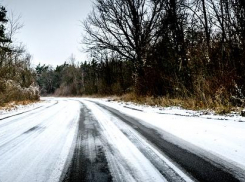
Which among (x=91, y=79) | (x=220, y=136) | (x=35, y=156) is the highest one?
(x=91, y=79)

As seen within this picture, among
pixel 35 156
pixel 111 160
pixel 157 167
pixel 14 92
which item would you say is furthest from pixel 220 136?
pixel 14 92

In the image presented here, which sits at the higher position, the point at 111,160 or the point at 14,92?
the point at 14,92

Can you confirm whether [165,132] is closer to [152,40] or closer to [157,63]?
[157,63]

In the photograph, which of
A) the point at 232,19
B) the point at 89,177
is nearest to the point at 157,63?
the point at 232,19

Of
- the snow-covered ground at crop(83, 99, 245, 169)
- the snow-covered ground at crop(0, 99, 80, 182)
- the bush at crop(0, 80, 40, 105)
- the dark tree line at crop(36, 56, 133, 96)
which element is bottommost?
the snow-covered ground at crop(0, 99, 80, 182)

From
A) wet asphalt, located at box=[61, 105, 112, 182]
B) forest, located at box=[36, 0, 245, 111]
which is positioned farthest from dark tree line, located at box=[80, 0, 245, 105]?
wet asphalt, located at box=[61, 105, 112, 182]

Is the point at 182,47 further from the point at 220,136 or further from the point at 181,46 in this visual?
the point at 220,136

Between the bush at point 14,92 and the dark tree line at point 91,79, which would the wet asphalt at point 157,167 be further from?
the dark tree line at point 91,79

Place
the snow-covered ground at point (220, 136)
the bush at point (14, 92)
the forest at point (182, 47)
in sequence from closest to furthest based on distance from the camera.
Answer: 1. the snow-covered ground at point (220, 136)
2. the forest at point (182, 47)
3. the bush at point (14, 92)

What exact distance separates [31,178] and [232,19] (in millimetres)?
9307

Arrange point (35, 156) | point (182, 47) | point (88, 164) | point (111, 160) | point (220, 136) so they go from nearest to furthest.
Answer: point (88, 164) → point (111, 160) → point (35, 156) → point (220, 136) → point (182, 47)

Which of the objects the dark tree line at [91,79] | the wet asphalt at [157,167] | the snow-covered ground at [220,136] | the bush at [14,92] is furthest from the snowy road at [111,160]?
the dark tree line at [91,79]

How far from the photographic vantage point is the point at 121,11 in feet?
66.8

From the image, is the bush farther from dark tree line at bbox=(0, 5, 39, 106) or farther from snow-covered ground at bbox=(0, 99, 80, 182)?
snow-covered ground at bbox=(0, 99, 80, 182)
